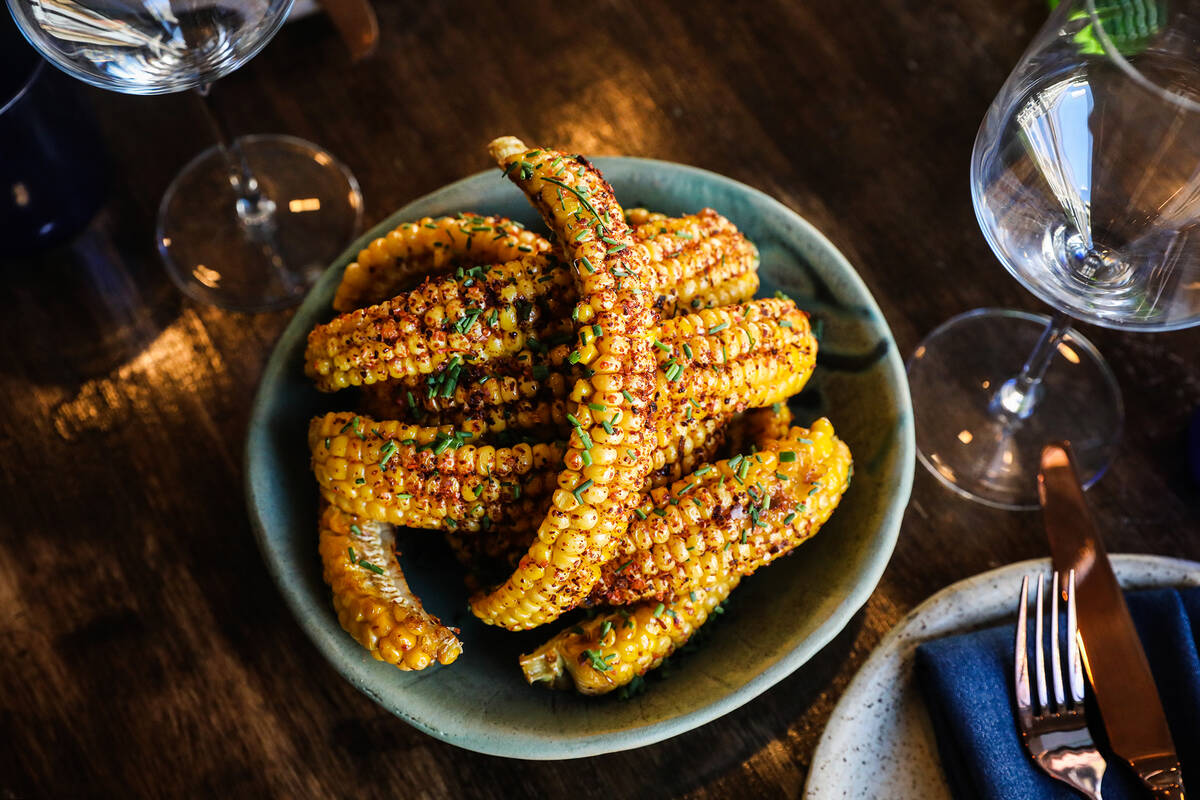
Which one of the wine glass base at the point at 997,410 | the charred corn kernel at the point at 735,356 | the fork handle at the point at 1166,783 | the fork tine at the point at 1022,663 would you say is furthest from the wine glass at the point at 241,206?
the fork handle at the point at 1166,783

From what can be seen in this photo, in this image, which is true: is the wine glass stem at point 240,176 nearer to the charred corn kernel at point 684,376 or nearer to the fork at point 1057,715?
the charred corn kernel at point 684,376

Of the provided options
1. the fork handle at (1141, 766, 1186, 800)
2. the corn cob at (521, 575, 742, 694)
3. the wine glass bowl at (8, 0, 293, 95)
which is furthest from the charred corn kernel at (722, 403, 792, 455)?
the wine glass bowl at (8, 0, 293, 95)

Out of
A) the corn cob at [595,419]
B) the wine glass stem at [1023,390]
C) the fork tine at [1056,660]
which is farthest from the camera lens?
the wine glass stem at [1023,390]

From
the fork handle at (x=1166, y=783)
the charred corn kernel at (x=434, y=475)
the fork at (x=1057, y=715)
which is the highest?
the charred corn kernel at (x=434, y=475)

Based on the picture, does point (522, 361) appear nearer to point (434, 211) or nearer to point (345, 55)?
point (434, 211)

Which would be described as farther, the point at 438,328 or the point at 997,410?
the point at 997,410

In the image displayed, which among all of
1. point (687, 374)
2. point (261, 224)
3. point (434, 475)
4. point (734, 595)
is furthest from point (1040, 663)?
point (261, 224)

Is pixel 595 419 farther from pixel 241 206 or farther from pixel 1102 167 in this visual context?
pixel 241 206
